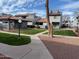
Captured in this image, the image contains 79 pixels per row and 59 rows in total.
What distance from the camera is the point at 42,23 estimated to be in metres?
69.4

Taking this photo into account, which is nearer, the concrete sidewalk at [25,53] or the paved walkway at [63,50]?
the concrete sidewalk at [25,53]

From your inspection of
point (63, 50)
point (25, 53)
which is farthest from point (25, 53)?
point (63, 50)

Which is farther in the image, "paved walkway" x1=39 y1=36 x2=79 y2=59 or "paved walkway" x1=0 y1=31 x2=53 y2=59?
"paved walkway" x1=39 y1=36 x2=79 y2=59

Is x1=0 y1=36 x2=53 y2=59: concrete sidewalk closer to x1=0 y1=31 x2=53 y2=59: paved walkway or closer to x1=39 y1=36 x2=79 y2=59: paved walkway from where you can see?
x1=0 y1=31 x2=53 y2=59: paved walkway

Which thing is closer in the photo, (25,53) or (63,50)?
(25,53)

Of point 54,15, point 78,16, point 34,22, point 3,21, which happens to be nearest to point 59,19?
point 54,15

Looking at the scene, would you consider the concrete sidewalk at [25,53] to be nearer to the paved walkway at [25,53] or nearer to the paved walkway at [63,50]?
the paved walkway at [25,53]

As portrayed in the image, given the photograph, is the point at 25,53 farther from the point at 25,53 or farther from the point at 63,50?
the point at 63,50

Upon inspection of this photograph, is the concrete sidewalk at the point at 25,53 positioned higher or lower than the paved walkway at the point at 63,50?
higher

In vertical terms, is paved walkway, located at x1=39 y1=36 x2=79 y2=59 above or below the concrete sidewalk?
below

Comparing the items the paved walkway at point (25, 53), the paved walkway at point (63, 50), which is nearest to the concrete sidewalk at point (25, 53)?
the paved walkway at point (25, 53)

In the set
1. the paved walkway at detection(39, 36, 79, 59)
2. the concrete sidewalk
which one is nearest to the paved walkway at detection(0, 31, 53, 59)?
the concrete sidewalk

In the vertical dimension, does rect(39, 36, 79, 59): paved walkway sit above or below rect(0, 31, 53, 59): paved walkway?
below

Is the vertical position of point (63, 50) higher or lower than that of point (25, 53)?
lower
